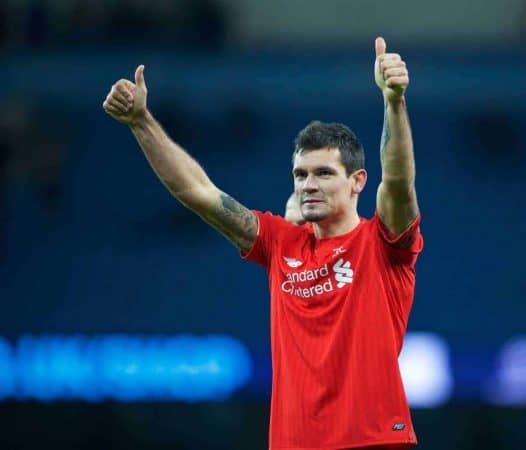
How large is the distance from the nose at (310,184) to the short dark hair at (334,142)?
0.15 meters

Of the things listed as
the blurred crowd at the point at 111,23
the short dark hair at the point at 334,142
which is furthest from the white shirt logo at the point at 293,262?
the blurred crowd at the point at 111,23

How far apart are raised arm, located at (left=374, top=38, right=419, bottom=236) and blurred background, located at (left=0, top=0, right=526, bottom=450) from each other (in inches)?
281

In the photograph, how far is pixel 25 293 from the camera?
13.0m

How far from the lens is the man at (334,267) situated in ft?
17.7

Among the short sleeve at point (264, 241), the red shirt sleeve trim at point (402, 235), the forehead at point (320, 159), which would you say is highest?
the forehead at point (320, 159)

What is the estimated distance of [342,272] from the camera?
18.4 feet

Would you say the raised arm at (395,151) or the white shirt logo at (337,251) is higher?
the raised arm at (395,151)

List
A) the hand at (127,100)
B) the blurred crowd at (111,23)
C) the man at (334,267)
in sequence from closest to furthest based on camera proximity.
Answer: the man at (334,267), the hand at (127,100), the blurred crowd at (111,23)

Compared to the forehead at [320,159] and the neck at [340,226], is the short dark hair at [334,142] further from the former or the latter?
the neck at [340,226]

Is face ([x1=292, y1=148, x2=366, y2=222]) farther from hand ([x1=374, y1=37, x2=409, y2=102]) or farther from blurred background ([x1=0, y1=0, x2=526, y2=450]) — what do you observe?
blurred background ([x1=0, y1=0, x2=526, y2=450])

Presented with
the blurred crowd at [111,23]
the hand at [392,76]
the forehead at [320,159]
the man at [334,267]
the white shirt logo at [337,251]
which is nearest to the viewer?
the hand at [392,76]

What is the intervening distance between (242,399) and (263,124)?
2.79 meters

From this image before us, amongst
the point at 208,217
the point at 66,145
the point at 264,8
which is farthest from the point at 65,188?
the point at 208,217

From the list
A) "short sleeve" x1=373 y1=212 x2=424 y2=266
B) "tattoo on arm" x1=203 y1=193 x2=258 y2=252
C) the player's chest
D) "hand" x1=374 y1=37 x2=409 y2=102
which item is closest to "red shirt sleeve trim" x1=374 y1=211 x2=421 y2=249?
"short sleeve" x1=373 y1=212 x2=424 y2=266
